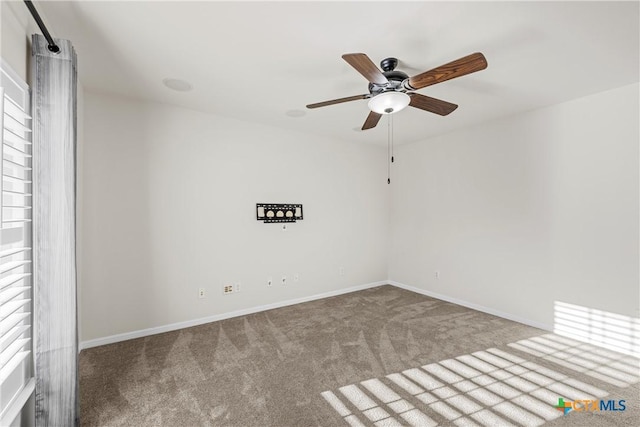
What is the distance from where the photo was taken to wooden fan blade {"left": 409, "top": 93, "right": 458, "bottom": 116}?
2370 mm

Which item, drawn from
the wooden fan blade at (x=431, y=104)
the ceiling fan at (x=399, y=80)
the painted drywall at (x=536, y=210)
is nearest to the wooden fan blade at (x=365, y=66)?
the ceiling fan at (x=399, y=80)

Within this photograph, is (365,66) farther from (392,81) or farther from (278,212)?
(278,212)

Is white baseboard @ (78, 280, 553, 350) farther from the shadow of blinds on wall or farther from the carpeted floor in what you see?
the shadow of blinds on wall

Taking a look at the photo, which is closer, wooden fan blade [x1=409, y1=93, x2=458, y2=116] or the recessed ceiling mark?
wooden fan blade [x1=409, y1=93, x2=458, y2=116]

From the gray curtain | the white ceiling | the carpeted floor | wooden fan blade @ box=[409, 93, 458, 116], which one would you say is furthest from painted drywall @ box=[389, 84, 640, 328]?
the gray curtain

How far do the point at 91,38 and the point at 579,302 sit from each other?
5.19m

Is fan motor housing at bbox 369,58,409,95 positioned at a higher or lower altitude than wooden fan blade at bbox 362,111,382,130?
higher

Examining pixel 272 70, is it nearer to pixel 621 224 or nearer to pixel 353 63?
pixel 353 63

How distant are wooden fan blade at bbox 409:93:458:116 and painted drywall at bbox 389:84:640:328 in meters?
1.69

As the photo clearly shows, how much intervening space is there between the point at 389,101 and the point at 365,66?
43cm

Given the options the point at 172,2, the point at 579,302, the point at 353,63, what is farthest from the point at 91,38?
the point at 579,302

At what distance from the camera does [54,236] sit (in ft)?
5.74

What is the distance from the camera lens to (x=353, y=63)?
1843 mm

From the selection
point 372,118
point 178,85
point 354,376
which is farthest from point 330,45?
point 354,376
